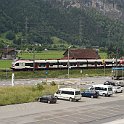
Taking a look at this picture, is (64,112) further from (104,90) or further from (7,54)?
(7,54)

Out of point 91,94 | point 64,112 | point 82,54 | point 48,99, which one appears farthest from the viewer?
point 82,54

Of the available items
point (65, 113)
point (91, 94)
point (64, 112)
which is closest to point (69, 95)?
point (91, 94)

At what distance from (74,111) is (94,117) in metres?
3.55

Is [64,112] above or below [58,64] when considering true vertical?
below

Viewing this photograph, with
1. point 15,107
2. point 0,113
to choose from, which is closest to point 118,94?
point 15,107

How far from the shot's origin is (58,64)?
98.2 meters

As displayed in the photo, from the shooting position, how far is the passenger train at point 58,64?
8956 centimetres

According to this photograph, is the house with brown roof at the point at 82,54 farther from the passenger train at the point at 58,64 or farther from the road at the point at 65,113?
the road at the point at 65,113

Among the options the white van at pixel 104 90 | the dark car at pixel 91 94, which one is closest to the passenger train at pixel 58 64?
the white van at pixel 104 90

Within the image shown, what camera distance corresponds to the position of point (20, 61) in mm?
88375

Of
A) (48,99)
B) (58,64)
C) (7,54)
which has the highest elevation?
(7,54)

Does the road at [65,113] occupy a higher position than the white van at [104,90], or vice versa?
the white van at [104,90]

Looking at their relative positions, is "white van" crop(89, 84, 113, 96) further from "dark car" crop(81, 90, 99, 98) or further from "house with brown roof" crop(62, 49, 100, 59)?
"house with brown roof" crop(62, 49, 100, 59)

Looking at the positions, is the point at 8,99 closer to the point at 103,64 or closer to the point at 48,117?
the point at 48,117
